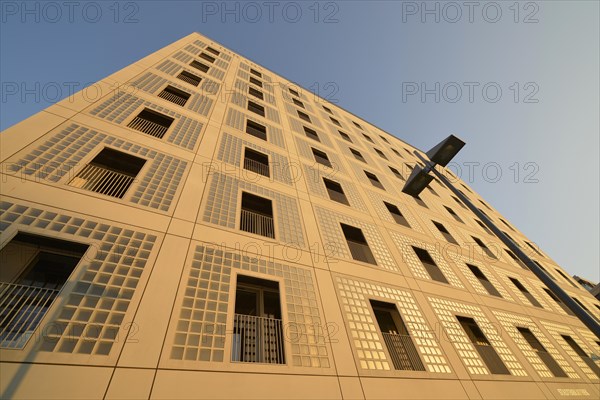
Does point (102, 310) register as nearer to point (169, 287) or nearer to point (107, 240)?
point (169, 287)

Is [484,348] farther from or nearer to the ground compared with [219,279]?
nearer to the ground

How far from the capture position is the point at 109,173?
5.85 meters

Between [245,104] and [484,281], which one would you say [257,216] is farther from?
[484,281]

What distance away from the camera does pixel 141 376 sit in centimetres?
329

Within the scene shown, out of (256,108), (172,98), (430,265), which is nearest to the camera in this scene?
(172,98)

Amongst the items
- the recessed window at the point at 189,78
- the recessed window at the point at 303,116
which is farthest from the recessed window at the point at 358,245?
the recessed window at the point at 303,116

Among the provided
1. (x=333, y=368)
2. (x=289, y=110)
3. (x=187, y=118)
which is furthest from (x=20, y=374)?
(x=289, y=110)

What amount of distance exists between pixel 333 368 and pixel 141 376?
3.06 m

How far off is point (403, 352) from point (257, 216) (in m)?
4.90

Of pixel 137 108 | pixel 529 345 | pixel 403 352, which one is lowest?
pixel 529 345

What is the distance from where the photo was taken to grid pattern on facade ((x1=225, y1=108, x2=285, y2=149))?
10055 millimetres

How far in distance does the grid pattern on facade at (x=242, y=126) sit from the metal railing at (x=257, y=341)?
741cm

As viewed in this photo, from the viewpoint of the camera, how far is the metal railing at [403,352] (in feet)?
18.1

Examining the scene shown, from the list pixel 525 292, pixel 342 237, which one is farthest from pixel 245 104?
pixel 525 292
